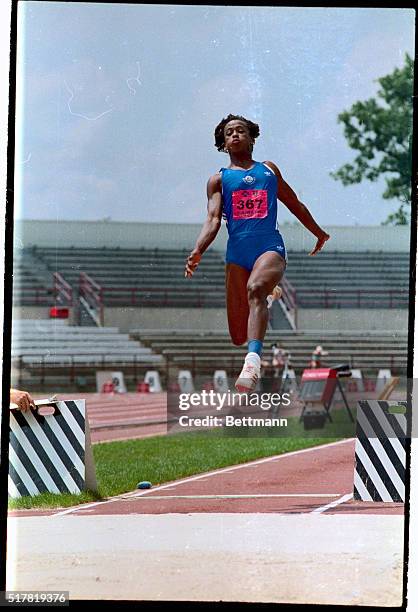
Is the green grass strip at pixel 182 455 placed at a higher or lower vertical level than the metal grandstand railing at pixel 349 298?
lower

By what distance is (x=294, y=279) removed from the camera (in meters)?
6.04

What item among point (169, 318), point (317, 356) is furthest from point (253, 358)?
point (169, 318)

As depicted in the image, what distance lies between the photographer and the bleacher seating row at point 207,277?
5957mm

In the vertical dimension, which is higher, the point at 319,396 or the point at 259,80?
the point at 259,80

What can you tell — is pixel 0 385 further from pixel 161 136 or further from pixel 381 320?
pixel 381 320

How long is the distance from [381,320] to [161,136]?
145 cm

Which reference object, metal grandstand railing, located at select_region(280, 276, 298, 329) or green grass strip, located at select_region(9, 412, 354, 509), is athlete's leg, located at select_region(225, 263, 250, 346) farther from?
green grass strip, located at select_region(9, 412, 354, 509)

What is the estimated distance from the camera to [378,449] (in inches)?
240

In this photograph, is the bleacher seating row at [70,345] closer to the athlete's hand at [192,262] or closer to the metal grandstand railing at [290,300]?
the athlete's hand at [192,262]

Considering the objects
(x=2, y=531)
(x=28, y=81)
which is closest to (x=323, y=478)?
(x=2, y=531)

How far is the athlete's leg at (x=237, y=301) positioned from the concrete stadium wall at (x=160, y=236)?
139mm

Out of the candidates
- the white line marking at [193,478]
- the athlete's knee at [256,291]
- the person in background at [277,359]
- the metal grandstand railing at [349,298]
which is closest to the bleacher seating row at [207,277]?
the metal grandstand railing at [349,298]

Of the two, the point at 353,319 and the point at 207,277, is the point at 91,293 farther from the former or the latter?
the point at 353,319

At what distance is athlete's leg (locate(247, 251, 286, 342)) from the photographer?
6035mm
